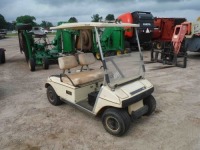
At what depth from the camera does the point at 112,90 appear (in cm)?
336

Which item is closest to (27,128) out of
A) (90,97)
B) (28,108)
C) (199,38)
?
(28,108)

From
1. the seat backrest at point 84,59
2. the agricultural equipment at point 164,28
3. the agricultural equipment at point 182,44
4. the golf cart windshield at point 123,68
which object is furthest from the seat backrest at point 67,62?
the agricultural equipment at point 164,28

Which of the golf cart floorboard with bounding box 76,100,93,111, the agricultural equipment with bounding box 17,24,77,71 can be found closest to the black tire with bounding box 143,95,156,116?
the golf cart floorboard with bounding box 76,100,93,111

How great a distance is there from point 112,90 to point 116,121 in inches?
18.7

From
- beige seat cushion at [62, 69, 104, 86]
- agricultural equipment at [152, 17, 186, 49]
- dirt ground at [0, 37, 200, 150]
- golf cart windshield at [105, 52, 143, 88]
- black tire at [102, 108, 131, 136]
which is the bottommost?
dirt ground at [0, 37, 200, 150]

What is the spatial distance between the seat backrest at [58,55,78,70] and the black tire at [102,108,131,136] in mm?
1452

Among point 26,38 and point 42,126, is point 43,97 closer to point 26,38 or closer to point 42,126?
point 42,126

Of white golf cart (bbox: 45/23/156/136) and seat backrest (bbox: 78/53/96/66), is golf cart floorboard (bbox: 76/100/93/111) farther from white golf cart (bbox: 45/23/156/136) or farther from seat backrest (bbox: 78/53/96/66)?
seat backrest (bbox: 78/53/96/66)

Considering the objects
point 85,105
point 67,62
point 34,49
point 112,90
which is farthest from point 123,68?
point 34,49

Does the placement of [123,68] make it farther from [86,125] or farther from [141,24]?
[141,24]

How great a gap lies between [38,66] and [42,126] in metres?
5.44

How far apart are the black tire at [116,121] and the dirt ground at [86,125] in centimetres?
11

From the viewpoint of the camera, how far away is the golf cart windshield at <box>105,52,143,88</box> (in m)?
3.43

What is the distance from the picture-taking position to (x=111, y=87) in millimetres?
3361
